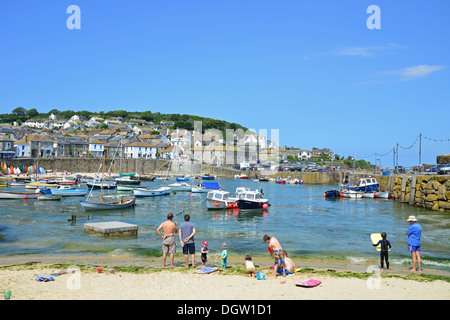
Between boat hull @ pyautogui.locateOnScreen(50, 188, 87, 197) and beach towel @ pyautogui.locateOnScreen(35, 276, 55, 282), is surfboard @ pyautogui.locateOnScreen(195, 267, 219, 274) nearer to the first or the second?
beach towel @ pyautogui.locateOnScreen(35, 276, 55, 282)

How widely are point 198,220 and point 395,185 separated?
1435 inches

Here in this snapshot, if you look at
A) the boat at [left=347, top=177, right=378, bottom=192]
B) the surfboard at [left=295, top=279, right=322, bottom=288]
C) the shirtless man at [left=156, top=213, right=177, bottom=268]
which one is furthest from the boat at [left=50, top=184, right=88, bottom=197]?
the surfboard at [left=295, top=279, right=322, bottom=288]

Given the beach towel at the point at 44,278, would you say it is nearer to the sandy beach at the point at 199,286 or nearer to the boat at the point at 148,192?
the sandy beach at the point at 199,286

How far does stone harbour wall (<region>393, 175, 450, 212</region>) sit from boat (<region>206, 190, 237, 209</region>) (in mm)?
21693

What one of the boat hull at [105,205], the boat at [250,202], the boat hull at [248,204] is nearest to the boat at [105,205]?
the boat hull at [105,205]

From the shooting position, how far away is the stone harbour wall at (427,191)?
3928 cm

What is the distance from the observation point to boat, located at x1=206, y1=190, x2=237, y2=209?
40.7 metres

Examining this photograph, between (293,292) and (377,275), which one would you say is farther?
(377,275)

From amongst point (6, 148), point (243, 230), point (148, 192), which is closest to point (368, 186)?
point (148, 192)

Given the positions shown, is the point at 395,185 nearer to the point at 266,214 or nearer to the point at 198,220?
the point at 266,214

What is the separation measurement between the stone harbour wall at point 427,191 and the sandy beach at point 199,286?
30117mm

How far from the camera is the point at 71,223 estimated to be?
97.6 feet

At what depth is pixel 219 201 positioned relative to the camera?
136 feet
